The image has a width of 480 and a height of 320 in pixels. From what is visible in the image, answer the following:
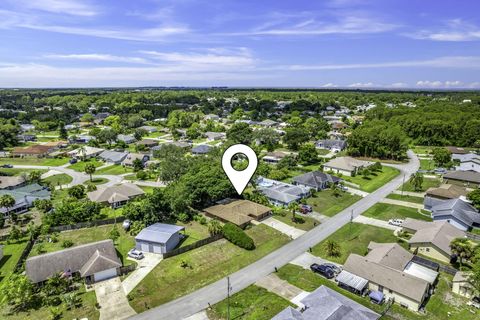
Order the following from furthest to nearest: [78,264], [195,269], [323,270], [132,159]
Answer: [132,159]
[195,269]
[323,270]
[78,264]

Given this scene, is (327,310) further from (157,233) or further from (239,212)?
(239,212)

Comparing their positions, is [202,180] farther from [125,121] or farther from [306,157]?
[125,121]

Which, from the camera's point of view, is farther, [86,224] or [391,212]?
[391,212]

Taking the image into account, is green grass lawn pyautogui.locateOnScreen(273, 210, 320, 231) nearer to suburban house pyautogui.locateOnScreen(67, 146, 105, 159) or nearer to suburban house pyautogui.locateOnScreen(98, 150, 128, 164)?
suburban house pyautogui.locateOnScreen(98, 150, 128, 164)

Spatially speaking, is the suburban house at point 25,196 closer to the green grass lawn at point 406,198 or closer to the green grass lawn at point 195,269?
the green grass lawn at point 195,269

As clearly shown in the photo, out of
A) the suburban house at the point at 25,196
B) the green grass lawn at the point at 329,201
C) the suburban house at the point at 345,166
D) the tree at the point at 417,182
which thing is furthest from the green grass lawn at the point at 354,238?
the suburban house at the point at 25,196

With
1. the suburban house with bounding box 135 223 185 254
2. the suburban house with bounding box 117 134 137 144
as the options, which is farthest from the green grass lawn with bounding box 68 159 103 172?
the suburban house with bounding box 135 223 185 254

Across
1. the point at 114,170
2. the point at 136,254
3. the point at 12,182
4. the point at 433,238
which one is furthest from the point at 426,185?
the point at 12,182
